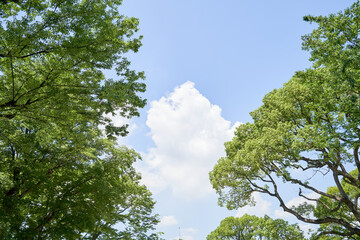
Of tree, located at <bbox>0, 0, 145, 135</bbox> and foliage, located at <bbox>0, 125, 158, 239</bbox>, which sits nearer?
tree, located at <bbox>0, 0, 145, 135</bbox>

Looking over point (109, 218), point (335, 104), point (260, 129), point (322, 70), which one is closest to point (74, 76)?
point (109, 218)

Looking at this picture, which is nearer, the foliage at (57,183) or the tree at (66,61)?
the tree at (66,61)

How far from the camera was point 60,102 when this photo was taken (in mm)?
6652

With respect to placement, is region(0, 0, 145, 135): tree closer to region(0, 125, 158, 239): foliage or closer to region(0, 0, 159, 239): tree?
region(0, 0, 159, 239): tree

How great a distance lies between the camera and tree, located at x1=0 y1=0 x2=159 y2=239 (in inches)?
226

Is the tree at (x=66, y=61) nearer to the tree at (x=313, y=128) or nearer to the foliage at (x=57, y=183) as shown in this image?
the foliage at (x=57, y=183)

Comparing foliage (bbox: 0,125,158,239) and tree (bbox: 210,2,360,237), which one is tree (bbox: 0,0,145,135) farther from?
tree (bbox: 210,2,360,237)

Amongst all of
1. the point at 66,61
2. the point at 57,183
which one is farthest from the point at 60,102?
the point at 57,183

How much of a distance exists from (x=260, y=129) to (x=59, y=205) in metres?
12.8

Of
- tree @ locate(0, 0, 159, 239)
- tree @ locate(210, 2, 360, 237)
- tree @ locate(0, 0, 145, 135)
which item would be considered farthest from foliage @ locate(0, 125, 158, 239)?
→ tree @ locate(210, 2, 360, 237)

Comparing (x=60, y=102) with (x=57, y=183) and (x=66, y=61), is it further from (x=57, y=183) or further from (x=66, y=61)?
(x=57, y=183)

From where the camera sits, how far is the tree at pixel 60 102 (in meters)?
5.74

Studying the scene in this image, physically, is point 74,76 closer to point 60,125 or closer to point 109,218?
point 60,125

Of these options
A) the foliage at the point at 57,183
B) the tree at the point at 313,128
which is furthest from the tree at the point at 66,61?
the tree at the point at 313,128
